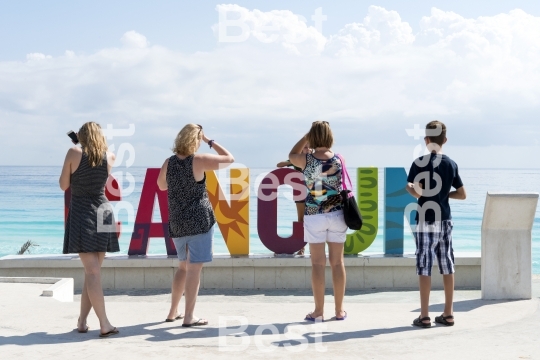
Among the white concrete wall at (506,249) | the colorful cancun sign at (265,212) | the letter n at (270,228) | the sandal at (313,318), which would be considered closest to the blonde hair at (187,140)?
the sandal at (313,318)

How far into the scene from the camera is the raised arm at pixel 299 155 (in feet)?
21.1

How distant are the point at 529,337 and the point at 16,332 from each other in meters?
4.46

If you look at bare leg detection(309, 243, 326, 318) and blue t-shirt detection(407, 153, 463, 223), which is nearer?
blue t-shirt detection(407, 153, 463, 223)

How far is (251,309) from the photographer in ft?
23.7

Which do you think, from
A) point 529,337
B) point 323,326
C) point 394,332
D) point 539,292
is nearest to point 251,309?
point 323,326

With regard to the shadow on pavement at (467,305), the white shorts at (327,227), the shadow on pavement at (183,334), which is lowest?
the shadow on pavement at (183,334)

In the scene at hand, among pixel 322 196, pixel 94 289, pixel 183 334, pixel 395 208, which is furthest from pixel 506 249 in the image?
pixel 94 289

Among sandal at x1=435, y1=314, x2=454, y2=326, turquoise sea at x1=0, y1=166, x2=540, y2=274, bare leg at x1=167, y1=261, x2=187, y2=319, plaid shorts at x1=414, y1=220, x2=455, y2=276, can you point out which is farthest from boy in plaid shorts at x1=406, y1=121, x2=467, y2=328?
turquoise sea at x1=0, y1=166, x2=540, y2=274

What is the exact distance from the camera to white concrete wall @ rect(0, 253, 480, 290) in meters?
9.94

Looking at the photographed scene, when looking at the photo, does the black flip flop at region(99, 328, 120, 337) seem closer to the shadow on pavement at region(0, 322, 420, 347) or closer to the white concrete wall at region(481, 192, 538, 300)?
the shadow on pavement at region(0, 322, 420, 347)

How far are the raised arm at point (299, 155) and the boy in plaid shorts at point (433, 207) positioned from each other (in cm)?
98

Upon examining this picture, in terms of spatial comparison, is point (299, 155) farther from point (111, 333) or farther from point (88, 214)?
point (111, 333)

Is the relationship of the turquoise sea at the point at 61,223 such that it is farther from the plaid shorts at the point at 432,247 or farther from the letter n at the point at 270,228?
the plaid shorts at the point at 432,247

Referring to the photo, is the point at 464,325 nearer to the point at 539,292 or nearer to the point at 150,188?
the point at 539,292
